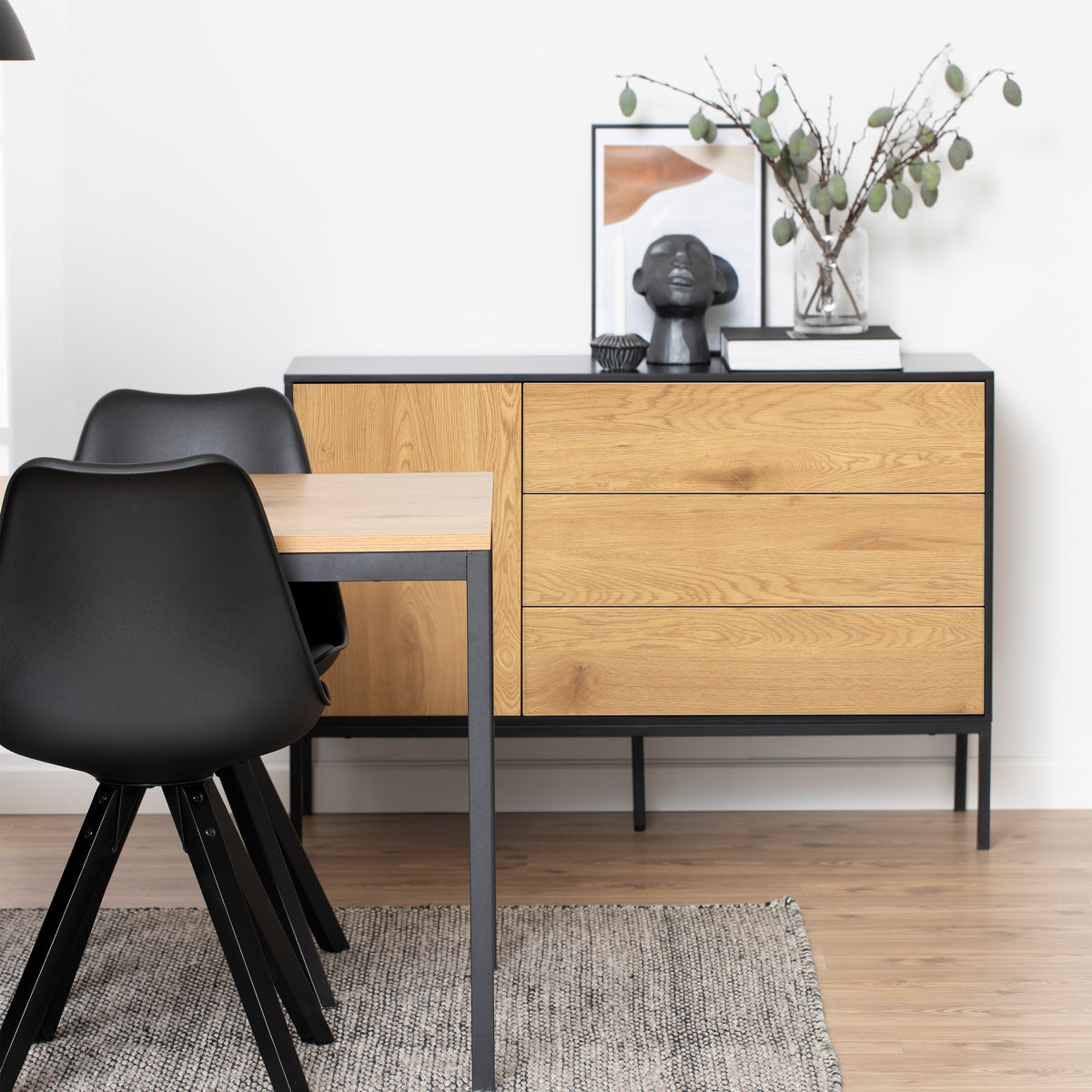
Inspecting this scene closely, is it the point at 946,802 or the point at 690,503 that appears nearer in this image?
the point at 690,503

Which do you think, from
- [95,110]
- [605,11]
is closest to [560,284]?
[605,11]

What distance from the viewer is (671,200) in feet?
9.52

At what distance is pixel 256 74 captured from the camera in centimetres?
285

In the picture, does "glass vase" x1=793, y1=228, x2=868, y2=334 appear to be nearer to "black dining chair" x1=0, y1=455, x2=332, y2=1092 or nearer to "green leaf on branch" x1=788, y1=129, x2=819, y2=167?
"green leaf on branch" x1=788, y1=129, x2=819, y2=167

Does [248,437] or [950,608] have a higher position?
[248,437]

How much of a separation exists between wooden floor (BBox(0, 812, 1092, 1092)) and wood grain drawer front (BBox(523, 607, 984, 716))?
13.7 inches

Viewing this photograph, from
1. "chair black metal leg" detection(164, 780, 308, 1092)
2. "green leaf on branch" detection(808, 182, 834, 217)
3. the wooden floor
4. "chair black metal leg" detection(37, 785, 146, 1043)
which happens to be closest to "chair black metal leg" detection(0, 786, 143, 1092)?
"chair black metal leg" detection(37, 785, 146, 1043)

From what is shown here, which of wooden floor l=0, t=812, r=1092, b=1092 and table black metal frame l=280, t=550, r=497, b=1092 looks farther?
wooden floor l=0, t=812, r=1092, b=1092

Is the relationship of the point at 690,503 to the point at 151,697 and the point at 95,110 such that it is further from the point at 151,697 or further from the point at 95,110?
the point at 95,110

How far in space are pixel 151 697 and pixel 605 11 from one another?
1960mm

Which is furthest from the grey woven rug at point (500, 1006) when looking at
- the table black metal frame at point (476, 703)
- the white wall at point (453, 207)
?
the white wall at point (453, 207)

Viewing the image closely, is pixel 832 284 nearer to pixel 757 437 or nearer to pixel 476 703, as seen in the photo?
pixel 757 437

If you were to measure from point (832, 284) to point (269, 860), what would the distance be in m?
1.74

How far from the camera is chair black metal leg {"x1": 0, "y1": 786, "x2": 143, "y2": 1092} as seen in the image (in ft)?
5.98
